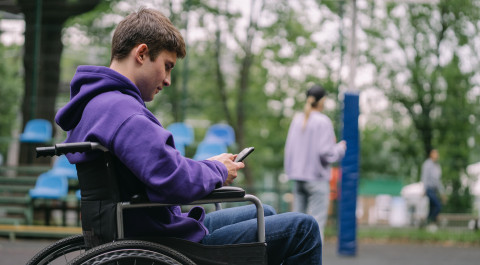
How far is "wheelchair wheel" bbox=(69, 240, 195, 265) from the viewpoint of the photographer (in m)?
1.85

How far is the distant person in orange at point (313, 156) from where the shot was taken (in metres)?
5.74

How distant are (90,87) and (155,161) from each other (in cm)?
38

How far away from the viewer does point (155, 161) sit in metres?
1.88

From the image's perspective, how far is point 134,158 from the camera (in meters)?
1.88

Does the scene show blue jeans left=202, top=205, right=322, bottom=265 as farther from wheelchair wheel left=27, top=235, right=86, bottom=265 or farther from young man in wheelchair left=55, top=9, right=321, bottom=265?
wheelchair wheel left=27, top=235, right=86, bottom=265

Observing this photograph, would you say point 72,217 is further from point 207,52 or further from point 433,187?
point 433,187

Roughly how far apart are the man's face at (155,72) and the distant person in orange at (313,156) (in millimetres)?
3726

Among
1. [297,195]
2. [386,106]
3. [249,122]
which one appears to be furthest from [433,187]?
[297,195]

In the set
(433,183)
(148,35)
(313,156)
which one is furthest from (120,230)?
(433,183)

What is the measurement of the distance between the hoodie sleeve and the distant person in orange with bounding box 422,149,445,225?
10.6 m

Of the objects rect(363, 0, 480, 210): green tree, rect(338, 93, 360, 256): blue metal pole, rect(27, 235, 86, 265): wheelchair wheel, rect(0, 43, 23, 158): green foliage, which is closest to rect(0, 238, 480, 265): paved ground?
rect(338, 93, 360, 256): blue metal pole

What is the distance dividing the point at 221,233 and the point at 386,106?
1558 centimetres

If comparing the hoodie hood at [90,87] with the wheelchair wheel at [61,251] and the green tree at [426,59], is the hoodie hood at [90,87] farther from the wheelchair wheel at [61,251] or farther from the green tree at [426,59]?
the green tree at [426,59]

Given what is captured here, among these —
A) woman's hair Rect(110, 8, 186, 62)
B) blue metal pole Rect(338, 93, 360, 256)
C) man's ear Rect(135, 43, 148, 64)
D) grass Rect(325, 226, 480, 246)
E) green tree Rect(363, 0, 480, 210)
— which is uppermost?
green tree Rect(363, 0, 480, 210)
